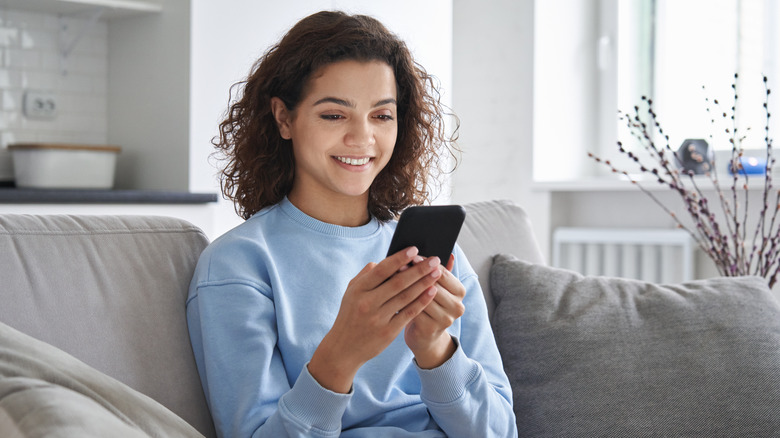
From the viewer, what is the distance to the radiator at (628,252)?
3213 mm

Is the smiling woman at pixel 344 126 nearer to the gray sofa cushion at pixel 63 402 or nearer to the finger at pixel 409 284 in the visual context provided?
the finger at pixel 409 284

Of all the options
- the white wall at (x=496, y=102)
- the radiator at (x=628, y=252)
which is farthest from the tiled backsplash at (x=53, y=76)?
the radiator at (x=628, y=252)

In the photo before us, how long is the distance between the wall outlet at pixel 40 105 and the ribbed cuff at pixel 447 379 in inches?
97.6

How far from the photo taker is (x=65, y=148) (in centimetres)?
292

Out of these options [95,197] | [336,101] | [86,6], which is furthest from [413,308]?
[86,6]

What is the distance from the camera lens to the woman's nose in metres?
1.29

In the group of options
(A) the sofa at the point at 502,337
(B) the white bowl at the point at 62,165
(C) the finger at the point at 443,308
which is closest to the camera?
(A) the sofa at the point at 502,337

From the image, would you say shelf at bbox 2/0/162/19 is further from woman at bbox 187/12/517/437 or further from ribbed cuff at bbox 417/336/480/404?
ribbed cuff at bbox 417/336/480/404

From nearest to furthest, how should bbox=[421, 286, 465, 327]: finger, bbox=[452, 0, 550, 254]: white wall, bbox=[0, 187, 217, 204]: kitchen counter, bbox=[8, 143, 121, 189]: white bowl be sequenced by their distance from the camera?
1. bbox=[421, 286, 465, 327]: finger
2. bbox=[0, 187, 217, 204]: kitchen counter
3. bbox=[8, 143, 121, 189]: white bowl
4. bbox=[452, 0, 550, 254]: white wall

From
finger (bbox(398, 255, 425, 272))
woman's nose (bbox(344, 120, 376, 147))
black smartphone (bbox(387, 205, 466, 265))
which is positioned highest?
woman's nose (bbox(344, 120, 376, 147))

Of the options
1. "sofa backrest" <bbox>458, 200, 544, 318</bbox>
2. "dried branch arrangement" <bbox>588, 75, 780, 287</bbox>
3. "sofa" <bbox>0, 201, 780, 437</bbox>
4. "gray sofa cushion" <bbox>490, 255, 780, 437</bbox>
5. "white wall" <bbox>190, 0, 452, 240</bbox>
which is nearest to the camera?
"sofa" <bbox>0, 201, 780, 437</bbox>

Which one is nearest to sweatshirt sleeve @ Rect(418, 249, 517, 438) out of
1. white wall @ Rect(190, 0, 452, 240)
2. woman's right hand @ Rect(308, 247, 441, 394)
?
woman's right hand @ Rect(308, 247, 441, 394)

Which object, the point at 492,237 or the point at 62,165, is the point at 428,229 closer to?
the point at 492,237

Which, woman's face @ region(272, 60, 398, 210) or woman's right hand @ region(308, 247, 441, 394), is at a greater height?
woman's face @ region(272, 60, 398, 210)
